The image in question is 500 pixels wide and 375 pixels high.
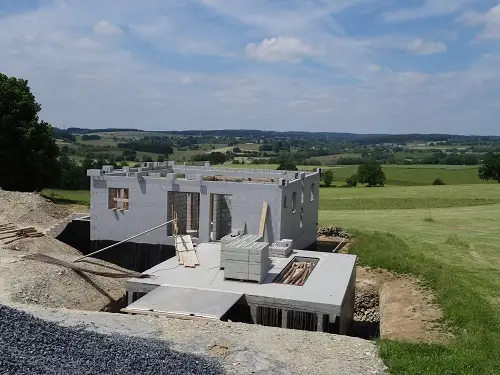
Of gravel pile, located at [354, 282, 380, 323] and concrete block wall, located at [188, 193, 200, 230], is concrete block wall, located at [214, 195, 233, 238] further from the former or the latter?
gravel pile, located at [354, 282, 380, 323]

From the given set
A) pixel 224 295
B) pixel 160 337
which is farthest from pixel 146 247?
pixel 160 337

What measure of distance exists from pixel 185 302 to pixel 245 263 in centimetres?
288

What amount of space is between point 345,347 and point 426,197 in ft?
148

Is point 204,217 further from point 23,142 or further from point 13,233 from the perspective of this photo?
point 23,142

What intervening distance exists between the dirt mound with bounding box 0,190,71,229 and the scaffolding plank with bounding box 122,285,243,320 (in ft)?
55.3

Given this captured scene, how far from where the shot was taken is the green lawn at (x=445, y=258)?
14.3 metres

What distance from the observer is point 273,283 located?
1930cm

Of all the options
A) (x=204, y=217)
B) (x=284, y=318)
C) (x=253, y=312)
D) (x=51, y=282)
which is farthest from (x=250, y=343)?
(x=204, y=217)

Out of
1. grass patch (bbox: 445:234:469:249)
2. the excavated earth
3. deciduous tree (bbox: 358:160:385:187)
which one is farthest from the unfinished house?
deciduous tree (bbox: 358:160:385:187)

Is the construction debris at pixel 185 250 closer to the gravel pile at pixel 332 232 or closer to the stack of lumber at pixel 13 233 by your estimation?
the stack of lumber at pixel 13 233

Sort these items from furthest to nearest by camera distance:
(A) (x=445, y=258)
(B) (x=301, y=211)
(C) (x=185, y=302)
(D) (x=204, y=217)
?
(A) (x=445, y=258) < (B) (x=301, y=211) < (D) (x=204, y=217) < (C) (x=185, y=302)

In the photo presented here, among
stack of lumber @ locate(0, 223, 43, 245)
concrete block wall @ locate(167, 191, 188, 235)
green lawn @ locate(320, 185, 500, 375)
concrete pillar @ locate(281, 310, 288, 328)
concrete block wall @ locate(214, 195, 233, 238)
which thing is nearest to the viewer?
green lawn @ locate(320, 185, 500, 375)

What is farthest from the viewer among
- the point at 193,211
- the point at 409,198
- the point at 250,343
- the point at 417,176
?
the point at 417,176

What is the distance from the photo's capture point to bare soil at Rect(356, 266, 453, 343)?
17.5 metres
